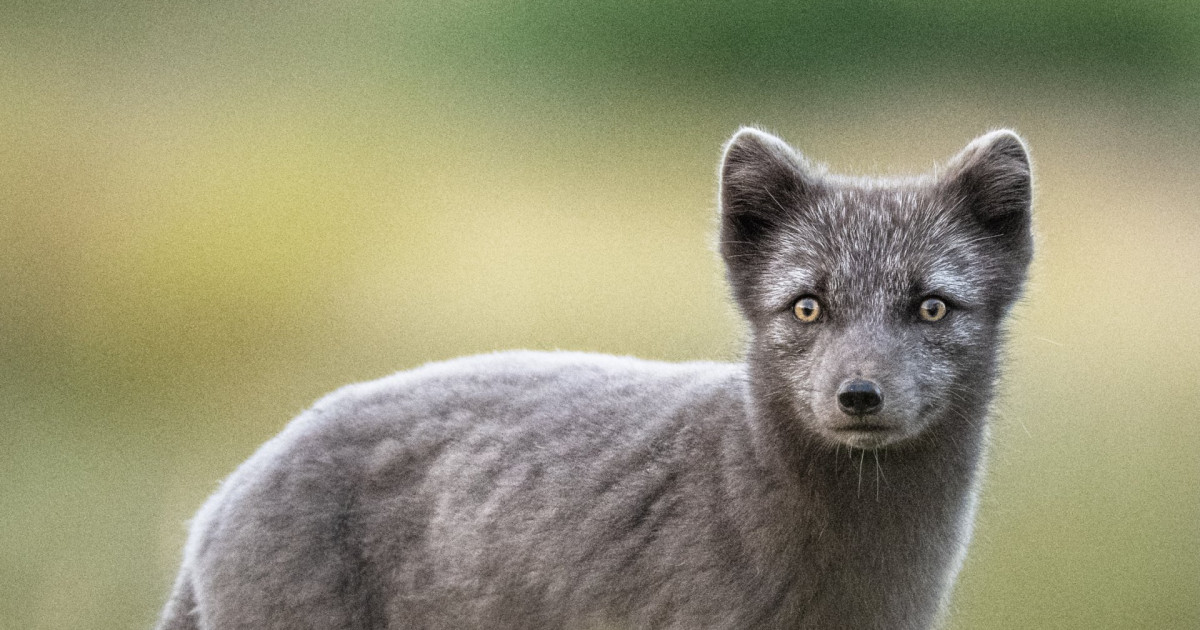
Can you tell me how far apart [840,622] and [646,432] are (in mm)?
1071

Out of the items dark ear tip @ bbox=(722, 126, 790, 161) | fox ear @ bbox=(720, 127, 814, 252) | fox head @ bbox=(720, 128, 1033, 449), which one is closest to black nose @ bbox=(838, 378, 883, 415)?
fox head @ bbox=(720, 128, 1033, 449)

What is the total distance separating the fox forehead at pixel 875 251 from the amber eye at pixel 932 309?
1.3 inches

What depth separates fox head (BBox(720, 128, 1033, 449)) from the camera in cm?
488

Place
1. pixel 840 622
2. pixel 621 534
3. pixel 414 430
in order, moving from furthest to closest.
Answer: pixel 414 430
pixel 621 534
pixel 840 622

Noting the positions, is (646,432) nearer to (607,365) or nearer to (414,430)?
(607,365)

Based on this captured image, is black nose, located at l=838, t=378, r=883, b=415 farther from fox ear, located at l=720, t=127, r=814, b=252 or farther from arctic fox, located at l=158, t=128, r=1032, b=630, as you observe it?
fox ear, located at l=720, t=127, r=814, b=252

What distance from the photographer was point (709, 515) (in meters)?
5.30

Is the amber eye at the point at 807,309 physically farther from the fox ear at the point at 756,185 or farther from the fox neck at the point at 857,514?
the fox ear at the point at 756,185

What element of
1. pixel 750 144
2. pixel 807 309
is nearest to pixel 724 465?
pixel 807 309

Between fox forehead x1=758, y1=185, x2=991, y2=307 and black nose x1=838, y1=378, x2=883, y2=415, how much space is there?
15.0 inches

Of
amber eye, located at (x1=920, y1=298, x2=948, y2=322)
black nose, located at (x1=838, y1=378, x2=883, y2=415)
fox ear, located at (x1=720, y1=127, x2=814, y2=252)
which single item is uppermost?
fox ear, located at (x1=720, y1=127, x2=814, y2=252)

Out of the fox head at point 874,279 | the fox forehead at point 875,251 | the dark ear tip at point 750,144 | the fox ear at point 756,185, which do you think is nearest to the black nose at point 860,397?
the fox head at point 874,279

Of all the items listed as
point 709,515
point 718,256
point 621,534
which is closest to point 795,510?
point 709,515

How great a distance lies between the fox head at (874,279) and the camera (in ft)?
16.0
